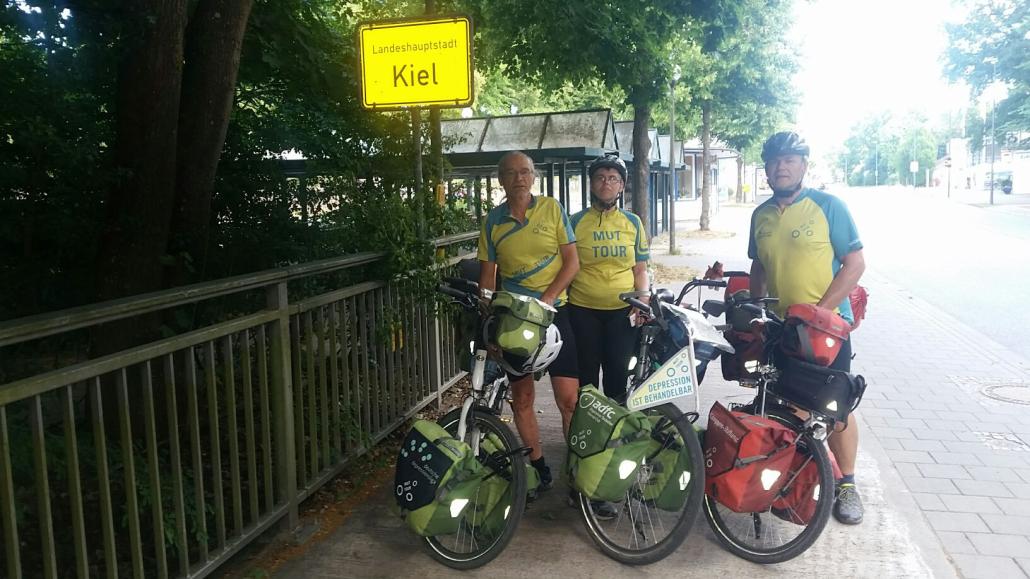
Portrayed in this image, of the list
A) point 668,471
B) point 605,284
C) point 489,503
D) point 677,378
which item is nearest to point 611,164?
point 605,284

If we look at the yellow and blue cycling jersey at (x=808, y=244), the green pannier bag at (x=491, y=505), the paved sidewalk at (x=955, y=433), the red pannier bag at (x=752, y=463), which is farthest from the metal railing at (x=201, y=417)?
the paved sidewalk at (x=955, y=433)

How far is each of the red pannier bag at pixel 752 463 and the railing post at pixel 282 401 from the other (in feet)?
6.28

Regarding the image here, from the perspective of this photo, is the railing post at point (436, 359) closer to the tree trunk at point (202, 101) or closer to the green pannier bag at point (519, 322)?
the tree trunk at point (202, 101)

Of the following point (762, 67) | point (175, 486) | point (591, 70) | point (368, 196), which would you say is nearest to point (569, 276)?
point (175, 486)

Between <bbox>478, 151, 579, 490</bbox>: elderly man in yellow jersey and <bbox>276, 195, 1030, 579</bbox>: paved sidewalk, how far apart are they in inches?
24.4

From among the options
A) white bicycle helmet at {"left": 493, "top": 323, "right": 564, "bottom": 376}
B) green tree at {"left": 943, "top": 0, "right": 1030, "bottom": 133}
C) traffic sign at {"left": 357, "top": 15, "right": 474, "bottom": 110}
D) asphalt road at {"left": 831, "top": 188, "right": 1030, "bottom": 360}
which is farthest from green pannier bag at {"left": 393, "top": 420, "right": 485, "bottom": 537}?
green tree at {"left": 943, "top": 0, "right": 1030, "bottom": 133}

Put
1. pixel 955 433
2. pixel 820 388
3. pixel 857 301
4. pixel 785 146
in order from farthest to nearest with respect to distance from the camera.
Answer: pixel 955 433 → pixel 857 301 → pixel 785 146 → pixel 820 388

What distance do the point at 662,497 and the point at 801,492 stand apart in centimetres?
58

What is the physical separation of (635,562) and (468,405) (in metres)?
0.97

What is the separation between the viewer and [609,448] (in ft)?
11.2

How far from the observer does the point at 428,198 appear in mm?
6066

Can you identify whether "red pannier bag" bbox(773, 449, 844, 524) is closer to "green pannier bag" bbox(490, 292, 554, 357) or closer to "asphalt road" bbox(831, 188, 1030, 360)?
Result: "green pannier bag" bbox(490, 292, 554, 357)

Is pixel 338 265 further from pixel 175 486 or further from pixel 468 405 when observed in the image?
pixel 175 486

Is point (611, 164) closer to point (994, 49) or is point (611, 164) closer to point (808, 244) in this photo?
point (808, 244)
